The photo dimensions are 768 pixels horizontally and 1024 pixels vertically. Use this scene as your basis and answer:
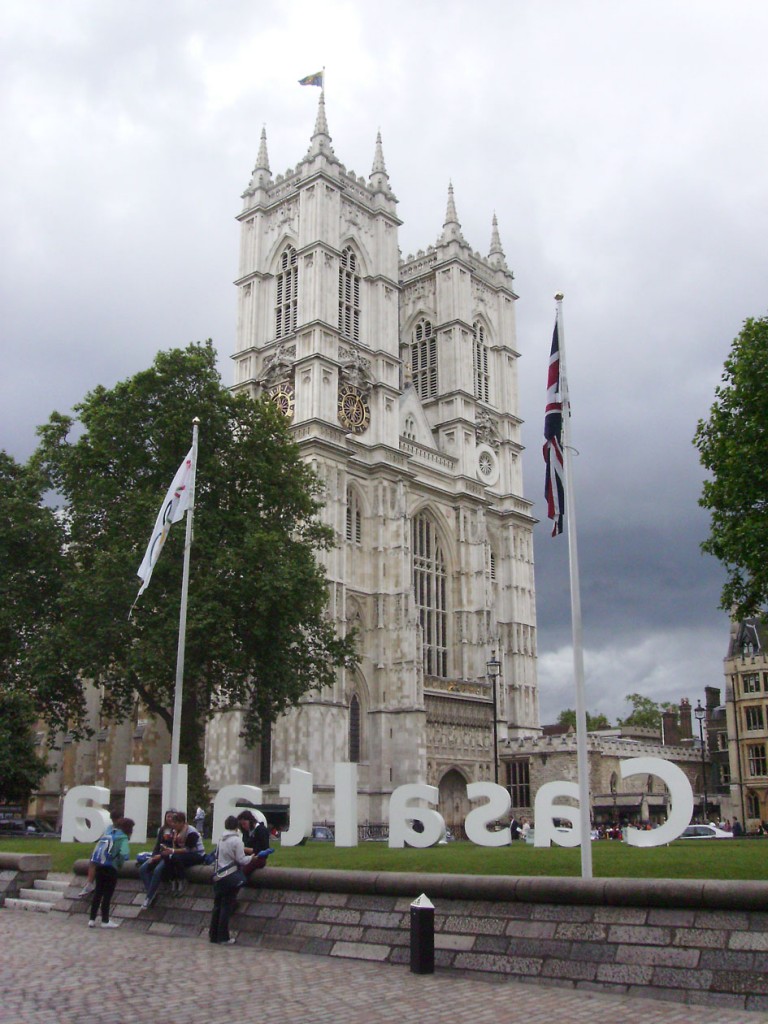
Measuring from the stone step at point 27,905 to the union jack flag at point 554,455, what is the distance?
11.4 meters

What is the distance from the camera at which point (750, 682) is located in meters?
61.8

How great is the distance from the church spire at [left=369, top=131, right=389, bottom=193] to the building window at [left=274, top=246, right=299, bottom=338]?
820 centimetres

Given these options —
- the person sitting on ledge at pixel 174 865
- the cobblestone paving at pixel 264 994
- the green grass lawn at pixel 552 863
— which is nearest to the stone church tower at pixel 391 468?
the green grass lawn at pixel 552 863

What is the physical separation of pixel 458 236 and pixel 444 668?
2954 centimetres

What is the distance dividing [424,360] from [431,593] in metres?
17.4

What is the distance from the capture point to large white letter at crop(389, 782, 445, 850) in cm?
2178

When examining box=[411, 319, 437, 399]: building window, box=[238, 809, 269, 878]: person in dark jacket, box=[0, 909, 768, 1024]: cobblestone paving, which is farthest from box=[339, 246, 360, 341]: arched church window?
box=[0, 909, 768, 1024]: cobblestone paving

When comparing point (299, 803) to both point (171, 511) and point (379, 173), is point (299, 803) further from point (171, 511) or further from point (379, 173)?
point (379, 173)

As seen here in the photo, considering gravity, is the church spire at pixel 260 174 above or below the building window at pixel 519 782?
above

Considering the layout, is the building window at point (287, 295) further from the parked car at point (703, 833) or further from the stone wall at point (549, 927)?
the stone wall at point (549, 927)

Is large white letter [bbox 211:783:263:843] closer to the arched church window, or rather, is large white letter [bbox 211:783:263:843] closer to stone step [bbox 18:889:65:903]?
stone step [bbox 18:889:65:903]

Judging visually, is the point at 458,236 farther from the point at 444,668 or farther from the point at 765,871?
the point at 765,871

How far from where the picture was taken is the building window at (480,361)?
67.3m

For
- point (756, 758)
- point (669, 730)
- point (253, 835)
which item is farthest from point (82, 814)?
point (669, 730)
